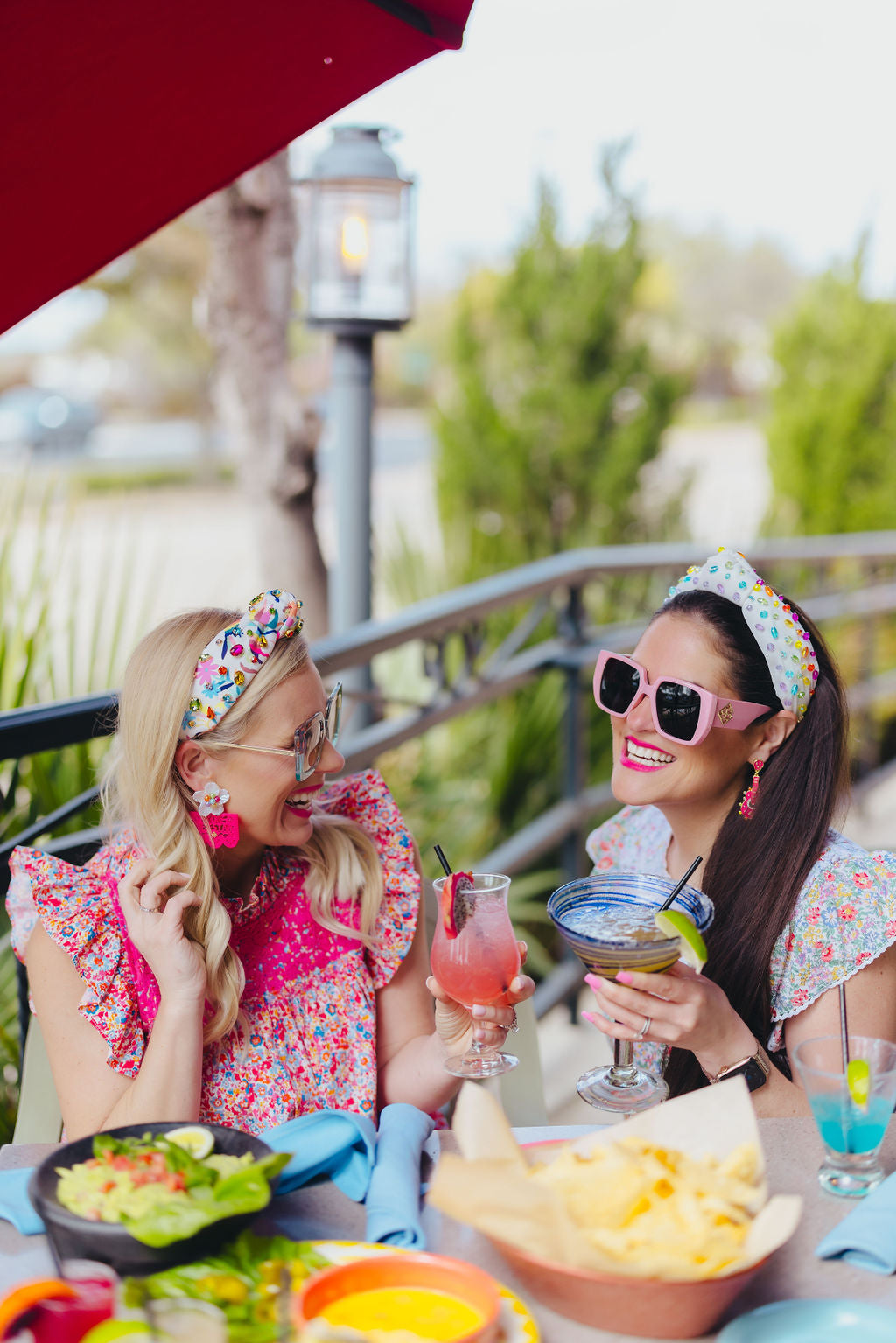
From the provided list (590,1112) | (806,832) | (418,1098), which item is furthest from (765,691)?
(590,1112)

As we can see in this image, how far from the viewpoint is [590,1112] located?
3.43 meters

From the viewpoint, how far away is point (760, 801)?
186 centimetres

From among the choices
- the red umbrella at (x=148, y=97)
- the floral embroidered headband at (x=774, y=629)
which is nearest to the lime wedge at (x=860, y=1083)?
the floral embroidered headband at (x=774, y=629)

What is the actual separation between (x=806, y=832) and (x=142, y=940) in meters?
0.94

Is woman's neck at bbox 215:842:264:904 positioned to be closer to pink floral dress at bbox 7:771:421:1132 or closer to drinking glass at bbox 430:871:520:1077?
pink floral dress at bbox 7:771:421:1132

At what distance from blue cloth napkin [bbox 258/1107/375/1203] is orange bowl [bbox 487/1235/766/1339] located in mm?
269

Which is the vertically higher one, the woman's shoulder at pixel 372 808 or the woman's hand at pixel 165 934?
the woman's shoulder at pixel 372 808

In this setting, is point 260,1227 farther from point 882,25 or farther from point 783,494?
point 882,25

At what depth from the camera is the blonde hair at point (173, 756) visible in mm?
1692

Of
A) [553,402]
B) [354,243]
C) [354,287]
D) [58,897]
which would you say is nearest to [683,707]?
[58,897]

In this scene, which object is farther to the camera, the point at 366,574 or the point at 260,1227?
the point at 366,574

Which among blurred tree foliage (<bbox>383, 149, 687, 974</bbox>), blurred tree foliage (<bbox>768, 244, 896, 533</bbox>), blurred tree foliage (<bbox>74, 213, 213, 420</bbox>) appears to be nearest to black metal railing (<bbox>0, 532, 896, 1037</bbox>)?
blurred tree foliage (<bbox>383, 149, 687, 974</bbox>)

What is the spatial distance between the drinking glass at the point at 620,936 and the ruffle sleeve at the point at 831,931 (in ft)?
0.72

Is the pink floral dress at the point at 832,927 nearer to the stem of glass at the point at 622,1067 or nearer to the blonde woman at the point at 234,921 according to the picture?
the stem of glass at the point at 622,1067
